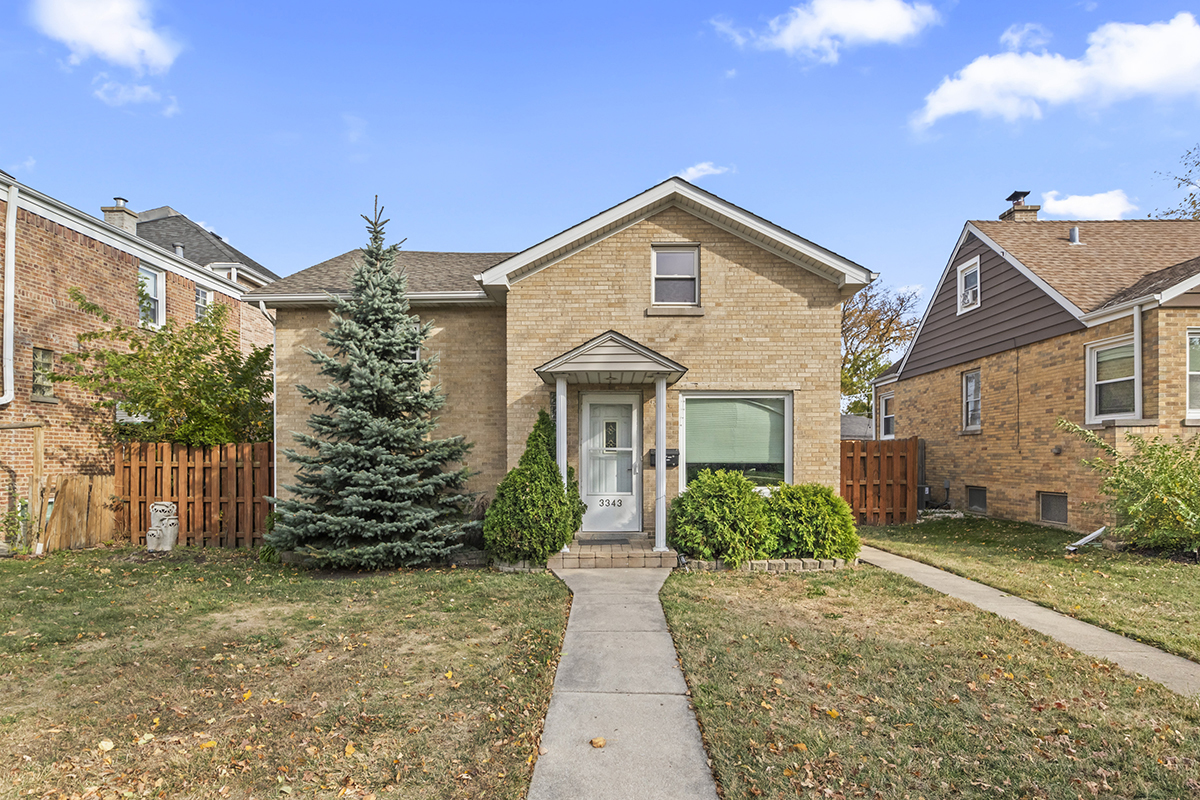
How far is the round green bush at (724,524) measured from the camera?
8.78 meters

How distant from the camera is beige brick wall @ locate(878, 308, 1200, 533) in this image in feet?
33.1

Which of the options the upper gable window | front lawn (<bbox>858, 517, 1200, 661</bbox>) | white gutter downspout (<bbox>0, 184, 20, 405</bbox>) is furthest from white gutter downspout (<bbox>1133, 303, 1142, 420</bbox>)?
white gutter downspout (<bbox>0, 184, 20, 405</bbox>)

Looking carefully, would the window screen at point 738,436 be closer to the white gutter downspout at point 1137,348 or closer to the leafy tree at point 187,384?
the white gutter downspout at point 1137,348

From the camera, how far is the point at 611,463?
10203 millimetres

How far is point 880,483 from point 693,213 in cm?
791

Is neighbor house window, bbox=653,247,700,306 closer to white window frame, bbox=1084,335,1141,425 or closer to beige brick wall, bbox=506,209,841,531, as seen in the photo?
beige brick wall, bbox=506,209,841,531

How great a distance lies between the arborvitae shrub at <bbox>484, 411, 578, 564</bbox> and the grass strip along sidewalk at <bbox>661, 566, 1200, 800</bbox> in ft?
8.69

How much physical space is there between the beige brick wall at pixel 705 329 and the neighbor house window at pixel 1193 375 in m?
6.01

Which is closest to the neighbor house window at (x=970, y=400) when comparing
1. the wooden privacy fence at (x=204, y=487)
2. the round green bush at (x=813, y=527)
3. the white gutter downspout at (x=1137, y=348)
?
the white gutter downspout at (x=1137, y=348)

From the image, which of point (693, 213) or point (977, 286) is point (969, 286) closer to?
point (977, 286)

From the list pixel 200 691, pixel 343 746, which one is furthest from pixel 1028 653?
pixel 200 691

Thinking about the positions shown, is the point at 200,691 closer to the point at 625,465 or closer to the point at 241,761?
the point at 241,761

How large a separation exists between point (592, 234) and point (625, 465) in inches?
156

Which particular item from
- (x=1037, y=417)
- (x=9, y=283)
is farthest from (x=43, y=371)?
(x=1037, y=417)
